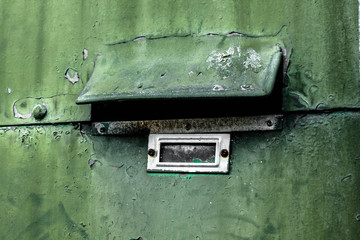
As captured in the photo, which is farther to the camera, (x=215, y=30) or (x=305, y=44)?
(x=215, y=30)

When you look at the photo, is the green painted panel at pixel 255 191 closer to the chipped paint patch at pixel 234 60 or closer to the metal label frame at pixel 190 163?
the metal label frame at pixel 190 163

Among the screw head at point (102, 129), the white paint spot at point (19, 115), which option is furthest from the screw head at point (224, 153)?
the white paint spot at point (19, 115)

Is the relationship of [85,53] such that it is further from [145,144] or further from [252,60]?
[252,60]

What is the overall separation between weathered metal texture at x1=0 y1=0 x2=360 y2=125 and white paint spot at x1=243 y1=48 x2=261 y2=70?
0.21 feet

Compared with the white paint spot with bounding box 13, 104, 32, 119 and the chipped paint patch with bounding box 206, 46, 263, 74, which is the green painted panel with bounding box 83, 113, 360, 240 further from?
the white paint spot with bounding box 13, 104, 32, 119

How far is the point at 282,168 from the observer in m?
1.29

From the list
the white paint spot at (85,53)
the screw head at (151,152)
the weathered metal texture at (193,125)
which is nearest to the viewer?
the weathered metal texture at (193,125)

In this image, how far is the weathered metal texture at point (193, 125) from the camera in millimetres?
1334

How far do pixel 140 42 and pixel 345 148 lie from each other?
0.71 meters

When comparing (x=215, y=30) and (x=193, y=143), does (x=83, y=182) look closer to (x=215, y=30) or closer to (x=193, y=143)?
(x=193, y=143)

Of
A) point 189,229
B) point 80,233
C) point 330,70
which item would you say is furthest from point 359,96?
point 80,233

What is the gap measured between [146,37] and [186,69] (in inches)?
8.4

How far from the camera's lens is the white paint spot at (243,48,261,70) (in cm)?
132

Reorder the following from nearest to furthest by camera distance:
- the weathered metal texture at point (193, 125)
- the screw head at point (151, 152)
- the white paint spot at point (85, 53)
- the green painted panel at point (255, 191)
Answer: the green painted panel at point (255, 191) → the weathered metal texture at point (193, 125) → the screw head at point (151, 152) → the white paint spot at point (85, 53)
